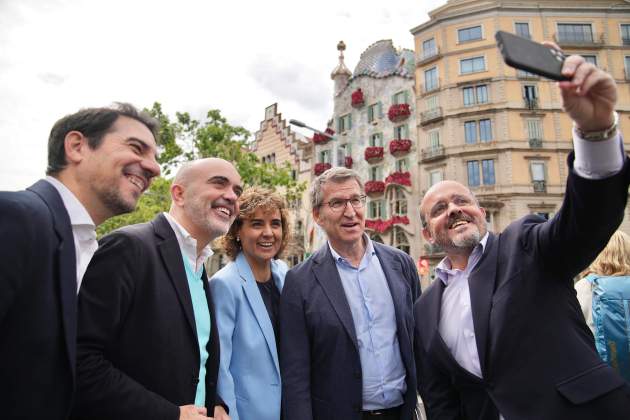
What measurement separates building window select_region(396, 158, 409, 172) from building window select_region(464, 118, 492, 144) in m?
4.65

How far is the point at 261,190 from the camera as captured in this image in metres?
3.81

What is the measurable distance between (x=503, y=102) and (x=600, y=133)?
31.1 meters

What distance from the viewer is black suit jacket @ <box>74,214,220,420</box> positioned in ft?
6.70

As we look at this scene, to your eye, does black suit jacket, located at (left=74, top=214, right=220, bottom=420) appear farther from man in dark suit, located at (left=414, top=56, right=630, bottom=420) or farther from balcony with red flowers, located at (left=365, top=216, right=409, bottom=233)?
balcony with red flowers, located at (left=365, top=216, right=409, bottom=233)

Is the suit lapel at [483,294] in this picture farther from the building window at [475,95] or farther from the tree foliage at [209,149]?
the building window at [475,95]

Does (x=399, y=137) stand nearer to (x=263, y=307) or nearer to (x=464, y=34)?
(x=464, y=34)

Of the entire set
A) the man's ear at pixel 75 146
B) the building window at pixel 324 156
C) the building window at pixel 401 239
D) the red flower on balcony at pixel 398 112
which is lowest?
the man's ear at pixel 75 146

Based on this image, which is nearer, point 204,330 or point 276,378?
point 204,330

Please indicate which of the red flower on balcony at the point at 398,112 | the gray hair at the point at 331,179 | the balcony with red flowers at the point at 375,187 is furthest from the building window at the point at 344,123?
the gray hair at the point at 331,179

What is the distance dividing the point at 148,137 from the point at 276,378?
1.96 metres

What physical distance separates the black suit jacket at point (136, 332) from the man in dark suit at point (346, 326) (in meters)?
0.76

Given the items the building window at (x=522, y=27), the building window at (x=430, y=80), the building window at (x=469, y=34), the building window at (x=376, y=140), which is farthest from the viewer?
the building window at (x=376, y=140)

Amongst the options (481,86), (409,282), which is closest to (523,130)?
(481,86)

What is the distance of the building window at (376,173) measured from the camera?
3369 centimetres
